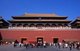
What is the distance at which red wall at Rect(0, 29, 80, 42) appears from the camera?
47.6 meters

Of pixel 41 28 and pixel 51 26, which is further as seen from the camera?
pixel 51 26

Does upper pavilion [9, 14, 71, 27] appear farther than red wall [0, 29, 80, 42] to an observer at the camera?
Yes

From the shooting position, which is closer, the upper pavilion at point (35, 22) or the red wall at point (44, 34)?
the red wall at point (44, 34)

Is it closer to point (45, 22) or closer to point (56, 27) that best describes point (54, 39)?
point (56, 27)

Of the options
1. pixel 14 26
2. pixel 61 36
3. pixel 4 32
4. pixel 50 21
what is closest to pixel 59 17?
pixel 50 21

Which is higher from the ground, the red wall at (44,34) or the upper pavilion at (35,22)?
the upper pavilion at (35,22)

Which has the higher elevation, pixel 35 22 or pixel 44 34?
pixel 35 22

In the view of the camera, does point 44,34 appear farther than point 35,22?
No

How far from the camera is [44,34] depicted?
48.1 meters

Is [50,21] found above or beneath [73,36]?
above

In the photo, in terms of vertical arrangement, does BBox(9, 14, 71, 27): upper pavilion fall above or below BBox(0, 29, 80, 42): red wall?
above

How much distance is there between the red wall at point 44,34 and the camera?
156 ft

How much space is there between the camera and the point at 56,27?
49.7m

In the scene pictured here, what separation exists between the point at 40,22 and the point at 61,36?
742cm
